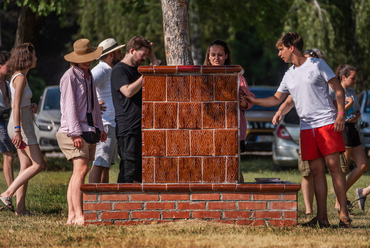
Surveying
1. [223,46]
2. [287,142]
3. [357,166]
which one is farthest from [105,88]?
[287,142]

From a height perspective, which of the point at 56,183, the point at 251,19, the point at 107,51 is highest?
the point at 251,19

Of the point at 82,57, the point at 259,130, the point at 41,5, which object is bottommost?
the point at 259,130

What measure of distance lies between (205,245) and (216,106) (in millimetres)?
1476

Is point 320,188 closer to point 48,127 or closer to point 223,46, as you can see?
point 223,46

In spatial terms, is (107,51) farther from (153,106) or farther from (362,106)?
(362,106)

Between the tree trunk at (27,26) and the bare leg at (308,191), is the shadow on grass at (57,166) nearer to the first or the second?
the tree trunk at (27,26)

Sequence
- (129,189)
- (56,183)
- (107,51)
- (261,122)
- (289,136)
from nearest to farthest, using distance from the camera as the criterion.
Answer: (129,189) < (107,51) < (56,183) < (289,136) < (261,122)

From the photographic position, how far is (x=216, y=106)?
610cm

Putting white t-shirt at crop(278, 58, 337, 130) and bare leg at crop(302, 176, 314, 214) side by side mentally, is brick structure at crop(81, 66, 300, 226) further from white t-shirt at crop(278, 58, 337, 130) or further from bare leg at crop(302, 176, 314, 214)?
bare leg at crop(302, 176, 314, 214)

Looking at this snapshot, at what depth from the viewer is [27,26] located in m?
14.5

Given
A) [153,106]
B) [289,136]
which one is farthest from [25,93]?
[289,136]

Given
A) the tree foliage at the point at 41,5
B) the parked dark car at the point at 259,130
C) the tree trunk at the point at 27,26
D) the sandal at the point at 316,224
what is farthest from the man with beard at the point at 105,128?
the parked dark car at the point at 259,130

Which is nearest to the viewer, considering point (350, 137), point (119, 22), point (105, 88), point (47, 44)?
point (105, 88)

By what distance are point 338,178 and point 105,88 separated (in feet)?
9.12
